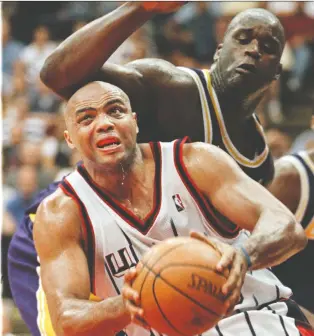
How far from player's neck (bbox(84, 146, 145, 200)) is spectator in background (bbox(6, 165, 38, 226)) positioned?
4.20 meters

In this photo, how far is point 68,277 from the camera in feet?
10.3

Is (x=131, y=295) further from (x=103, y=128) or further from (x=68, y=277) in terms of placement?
(x=103, y=128)

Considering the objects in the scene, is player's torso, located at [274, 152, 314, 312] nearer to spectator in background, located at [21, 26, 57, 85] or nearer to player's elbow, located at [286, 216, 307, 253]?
player's elbow, located at [286, 216, 307, 253]

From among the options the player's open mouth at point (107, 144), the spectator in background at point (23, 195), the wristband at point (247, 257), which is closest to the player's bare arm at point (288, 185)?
the player's open mouth at point (107, 144)

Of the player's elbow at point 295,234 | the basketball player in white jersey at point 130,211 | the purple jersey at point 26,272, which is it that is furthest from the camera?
the purple jersey at point 26,272

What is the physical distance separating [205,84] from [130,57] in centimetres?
518

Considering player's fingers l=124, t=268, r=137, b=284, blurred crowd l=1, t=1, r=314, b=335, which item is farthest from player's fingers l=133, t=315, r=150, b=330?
blurred crowd l=1, t=1, r=314, b=335

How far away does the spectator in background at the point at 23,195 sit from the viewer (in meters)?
7.58

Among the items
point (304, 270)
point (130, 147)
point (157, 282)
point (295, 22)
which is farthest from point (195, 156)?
point (295, 22)

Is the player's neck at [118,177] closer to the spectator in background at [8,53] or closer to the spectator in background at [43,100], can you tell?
the spectator in background at [43,100]

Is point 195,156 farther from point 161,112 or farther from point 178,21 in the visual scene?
point 178,21

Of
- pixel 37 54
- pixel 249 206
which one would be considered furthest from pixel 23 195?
pixel 249 206

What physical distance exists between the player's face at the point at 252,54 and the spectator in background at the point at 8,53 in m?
6.48

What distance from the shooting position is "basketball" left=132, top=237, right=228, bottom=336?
8.70 ft
